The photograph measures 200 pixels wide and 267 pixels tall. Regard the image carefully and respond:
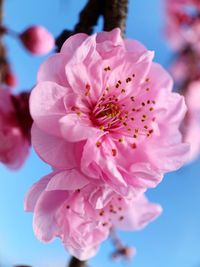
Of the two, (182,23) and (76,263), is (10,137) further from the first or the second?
(182,23)

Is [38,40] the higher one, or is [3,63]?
[38,40]

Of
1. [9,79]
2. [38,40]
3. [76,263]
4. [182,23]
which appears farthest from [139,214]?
[182,23]

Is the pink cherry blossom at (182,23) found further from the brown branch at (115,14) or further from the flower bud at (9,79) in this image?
the brown branch at (115,14)

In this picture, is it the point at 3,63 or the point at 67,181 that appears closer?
the point at 67,181

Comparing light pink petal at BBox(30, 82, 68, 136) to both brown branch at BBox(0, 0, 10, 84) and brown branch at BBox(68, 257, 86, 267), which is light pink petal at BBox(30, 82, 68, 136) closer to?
brown branch at BBox(68, 257, 86, 267)

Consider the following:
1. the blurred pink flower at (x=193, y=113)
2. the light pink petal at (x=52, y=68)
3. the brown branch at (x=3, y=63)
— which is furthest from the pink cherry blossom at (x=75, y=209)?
the blurred pink flower at (x=193, y=113)

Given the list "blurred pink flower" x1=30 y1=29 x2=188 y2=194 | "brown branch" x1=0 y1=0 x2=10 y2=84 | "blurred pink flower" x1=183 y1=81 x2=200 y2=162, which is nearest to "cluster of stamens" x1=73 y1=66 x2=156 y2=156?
"blurred pink flower" x1=30 y1=29 x2=188 y2=194

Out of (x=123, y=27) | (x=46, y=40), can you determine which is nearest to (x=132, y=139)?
(x=123, y=27)

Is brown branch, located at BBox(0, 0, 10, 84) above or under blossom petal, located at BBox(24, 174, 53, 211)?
under
